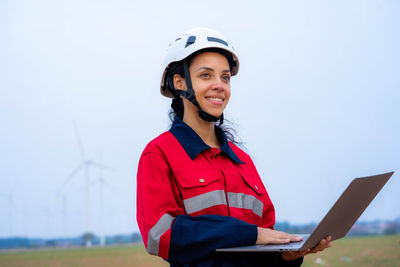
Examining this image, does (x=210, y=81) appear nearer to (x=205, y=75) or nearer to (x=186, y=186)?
(x=205, y=75)


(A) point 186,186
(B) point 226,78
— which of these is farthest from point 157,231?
(B) point 226,78

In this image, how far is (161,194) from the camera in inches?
78.2

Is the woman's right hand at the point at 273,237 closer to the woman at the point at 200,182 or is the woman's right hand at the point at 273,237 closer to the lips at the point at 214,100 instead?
the woman at the point at 200,182

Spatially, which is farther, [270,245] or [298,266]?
[298,266]

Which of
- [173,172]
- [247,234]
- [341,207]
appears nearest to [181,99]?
[173,172]

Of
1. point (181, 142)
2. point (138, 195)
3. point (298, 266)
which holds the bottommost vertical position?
point (298, 266)

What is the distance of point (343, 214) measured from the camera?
5.90ft

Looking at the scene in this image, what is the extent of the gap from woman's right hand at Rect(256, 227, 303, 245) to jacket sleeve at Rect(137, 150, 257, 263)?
0.03m

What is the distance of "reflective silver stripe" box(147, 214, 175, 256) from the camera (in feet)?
6.28

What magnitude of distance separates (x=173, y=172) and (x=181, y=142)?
19cm

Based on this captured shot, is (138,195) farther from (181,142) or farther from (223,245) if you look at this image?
(223,245)

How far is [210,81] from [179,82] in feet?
0.66

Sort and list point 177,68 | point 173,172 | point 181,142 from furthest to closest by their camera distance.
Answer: point 177,68
point 181,142
point 173,172

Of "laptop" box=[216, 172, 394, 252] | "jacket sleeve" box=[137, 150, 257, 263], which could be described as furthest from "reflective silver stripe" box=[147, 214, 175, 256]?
"laptop" box=[216, 172, 394, 252]
